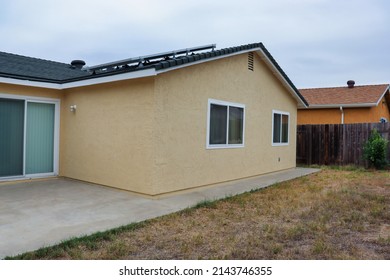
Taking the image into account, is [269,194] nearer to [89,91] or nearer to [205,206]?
[205,206]

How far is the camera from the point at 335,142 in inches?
588

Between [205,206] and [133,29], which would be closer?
[205,206]

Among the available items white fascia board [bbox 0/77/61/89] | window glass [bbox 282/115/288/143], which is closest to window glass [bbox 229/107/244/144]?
window glass [bbox 282/115/288/143]

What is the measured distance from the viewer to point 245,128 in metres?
10.4

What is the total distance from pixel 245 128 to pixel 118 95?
14.6ft

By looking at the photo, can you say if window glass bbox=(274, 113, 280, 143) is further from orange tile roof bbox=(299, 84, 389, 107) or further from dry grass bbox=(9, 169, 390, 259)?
orange tile roof bbox=(299, 84, 389, 107)

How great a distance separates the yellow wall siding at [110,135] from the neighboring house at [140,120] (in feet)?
0.08

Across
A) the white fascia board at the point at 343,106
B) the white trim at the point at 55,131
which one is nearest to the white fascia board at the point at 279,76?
the white fascia board at the point at 343,106

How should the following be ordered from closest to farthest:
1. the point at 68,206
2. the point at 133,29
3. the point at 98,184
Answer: the point at 68,206 → the point at 98,184 → the point at 133,29

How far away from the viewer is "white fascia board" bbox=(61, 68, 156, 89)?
682 centimetres

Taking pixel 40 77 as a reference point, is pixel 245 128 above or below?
below

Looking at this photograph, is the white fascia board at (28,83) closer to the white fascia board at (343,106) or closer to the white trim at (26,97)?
the white trim at (26,97)

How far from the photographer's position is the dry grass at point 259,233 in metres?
4.17
